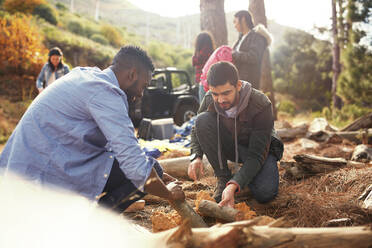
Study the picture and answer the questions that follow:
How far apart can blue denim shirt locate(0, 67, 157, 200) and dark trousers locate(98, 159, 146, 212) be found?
192 millimetres

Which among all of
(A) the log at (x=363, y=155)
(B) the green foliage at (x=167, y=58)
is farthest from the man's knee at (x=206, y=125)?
(B) the green foliage at (x=167, y=58)

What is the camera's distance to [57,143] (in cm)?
175

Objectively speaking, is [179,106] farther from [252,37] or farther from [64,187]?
[64,187]

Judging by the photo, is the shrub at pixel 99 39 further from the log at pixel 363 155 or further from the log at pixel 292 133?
the log at pixel 363 155

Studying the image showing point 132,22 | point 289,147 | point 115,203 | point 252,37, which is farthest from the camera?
point 132,22

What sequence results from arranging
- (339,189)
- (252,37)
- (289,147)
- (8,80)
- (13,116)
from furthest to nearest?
(8,80) < (13,116) < (289,147) < (252,37) < (339,189)

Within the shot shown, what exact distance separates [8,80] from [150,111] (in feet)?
20.1

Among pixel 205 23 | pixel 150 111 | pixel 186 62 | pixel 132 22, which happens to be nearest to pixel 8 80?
pixel 150 111

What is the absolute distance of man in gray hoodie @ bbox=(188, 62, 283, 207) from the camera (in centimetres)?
235

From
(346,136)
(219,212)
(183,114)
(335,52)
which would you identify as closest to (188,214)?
(219,212)

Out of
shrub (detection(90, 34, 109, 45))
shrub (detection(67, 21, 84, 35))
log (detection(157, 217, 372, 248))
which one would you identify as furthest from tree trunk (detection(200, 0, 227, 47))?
shrub (detection(67, 21, 84, 35))

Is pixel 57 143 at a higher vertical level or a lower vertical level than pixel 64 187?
higher

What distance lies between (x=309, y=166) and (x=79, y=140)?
227 centimetres

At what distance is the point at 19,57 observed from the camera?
35.0 feet
